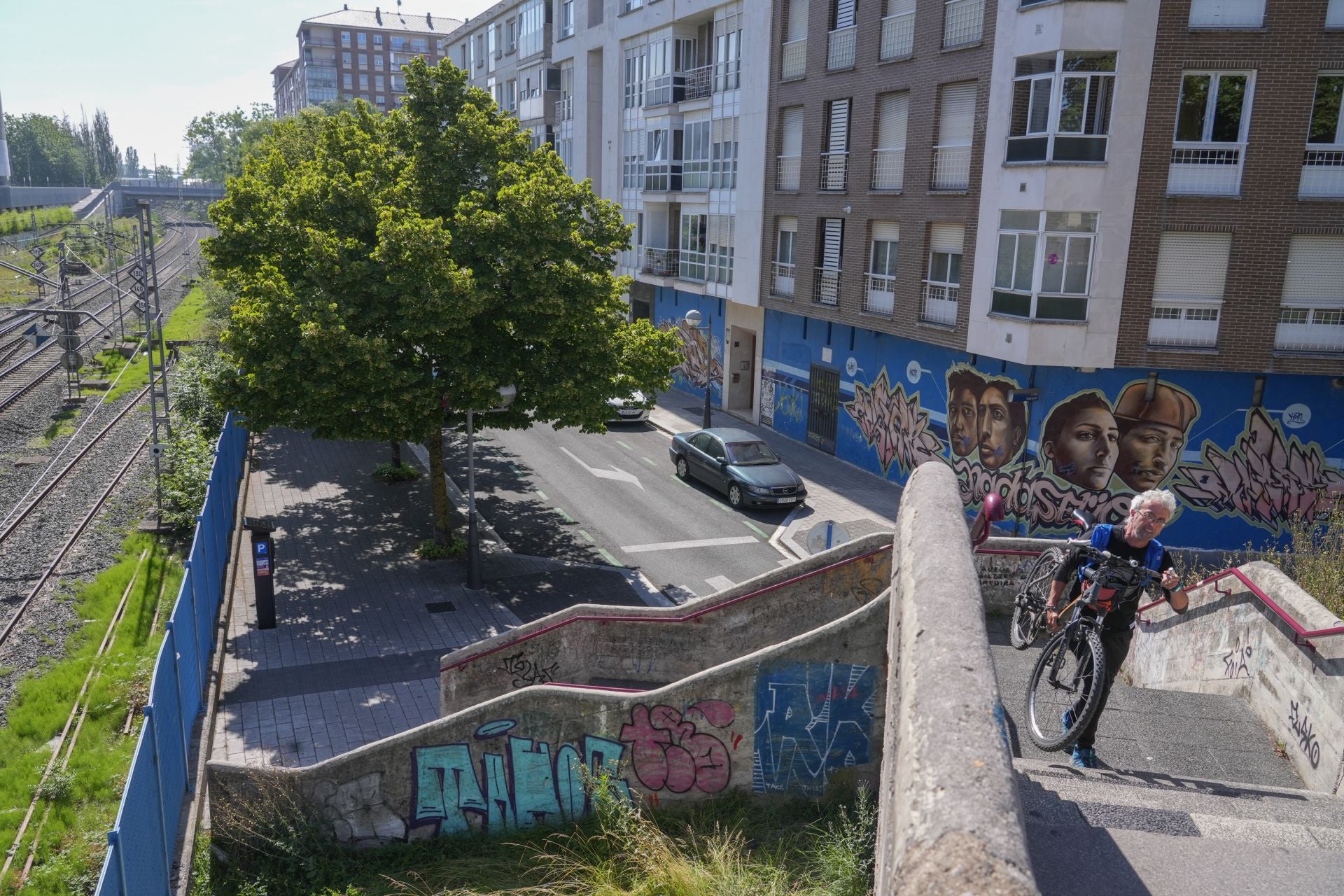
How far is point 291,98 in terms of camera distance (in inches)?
5886

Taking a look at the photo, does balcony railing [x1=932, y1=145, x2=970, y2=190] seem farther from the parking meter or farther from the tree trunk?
the parking meter

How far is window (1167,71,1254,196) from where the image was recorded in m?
18.7

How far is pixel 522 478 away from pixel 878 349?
379 inches

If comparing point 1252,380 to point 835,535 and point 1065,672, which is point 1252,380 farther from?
point 1065,672

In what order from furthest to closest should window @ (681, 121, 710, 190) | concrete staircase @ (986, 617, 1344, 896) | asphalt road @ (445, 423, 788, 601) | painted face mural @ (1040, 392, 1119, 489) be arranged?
window @ (681, 121, 710, 190), painted face mural @ (1040, 392, 1119, 489), asphalt road @ (445, 423, 788, 601), concrete staircase @ (986, 617, 1344, 896)

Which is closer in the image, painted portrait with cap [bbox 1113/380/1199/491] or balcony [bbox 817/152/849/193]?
painted portrait with cap [bbox 1113/380/1199/491]

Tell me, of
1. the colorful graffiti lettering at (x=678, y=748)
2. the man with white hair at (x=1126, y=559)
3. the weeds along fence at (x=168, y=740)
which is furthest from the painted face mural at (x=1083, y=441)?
the weeds along fence at (x=168, y=740)

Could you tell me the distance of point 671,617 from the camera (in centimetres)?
1171

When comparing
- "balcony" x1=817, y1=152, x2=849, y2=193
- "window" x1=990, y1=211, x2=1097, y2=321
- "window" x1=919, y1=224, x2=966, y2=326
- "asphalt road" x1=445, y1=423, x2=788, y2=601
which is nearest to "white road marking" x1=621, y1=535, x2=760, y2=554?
"asphalt road" x1=445, y1=423, x2=788, y2=601

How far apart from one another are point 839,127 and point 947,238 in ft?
18.1

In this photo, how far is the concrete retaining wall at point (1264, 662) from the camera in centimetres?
716

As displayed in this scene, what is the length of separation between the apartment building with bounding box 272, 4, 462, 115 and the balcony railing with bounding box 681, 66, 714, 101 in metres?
100

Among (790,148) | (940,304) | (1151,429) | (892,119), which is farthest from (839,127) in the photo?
(1151,429)

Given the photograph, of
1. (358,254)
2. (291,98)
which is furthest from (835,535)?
(291,98)
